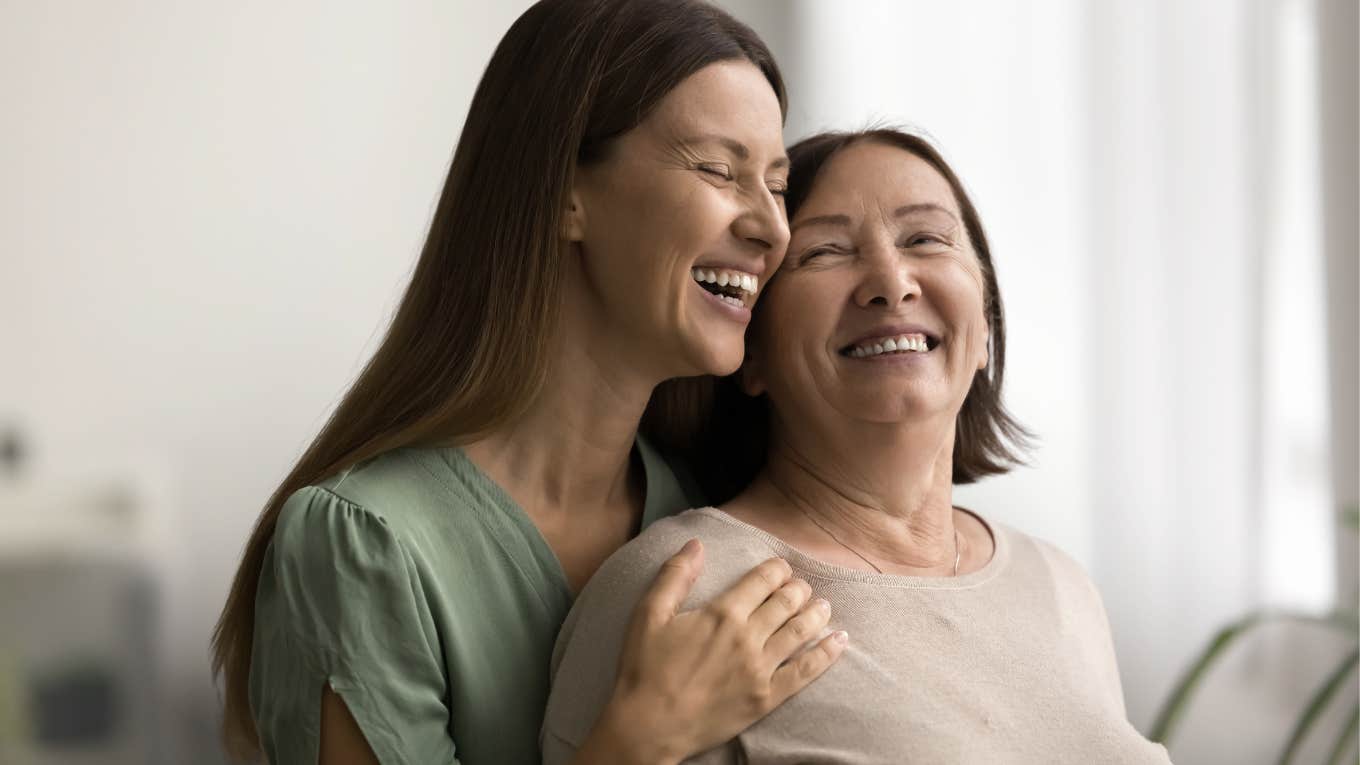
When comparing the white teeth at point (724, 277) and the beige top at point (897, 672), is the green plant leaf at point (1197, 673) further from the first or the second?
the white teeth at point (724, 277)

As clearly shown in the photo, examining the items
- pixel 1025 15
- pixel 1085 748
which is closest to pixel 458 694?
pixel 1085 748

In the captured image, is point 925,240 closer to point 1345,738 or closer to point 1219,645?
point 1219,645

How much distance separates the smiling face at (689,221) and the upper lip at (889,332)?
0.13 meters

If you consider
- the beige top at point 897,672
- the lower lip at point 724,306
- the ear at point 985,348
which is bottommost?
the beige top at point 897,672

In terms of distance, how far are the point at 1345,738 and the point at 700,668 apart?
151 centimetres

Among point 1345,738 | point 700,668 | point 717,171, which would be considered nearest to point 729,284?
point 717,171

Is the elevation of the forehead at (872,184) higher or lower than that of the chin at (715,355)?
higher

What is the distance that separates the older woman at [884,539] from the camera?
1297 millimetres

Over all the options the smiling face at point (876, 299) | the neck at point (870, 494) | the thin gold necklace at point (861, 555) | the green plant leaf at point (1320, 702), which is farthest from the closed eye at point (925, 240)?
the green plant leaf at point (1320, 702)

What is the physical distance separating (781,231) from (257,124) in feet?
4.69

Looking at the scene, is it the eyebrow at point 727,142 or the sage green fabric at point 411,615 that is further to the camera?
the eyebrow at point 727,142

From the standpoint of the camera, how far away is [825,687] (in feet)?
4.23

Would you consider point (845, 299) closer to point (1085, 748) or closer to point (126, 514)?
point (1085, 748)

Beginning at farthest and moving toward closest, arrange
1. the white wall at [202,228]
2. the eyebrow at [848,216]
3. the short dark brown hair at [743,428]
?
the white wall at [202,228] → the short dark brown hair at [743,428] → the eyebrow at [848,216]
